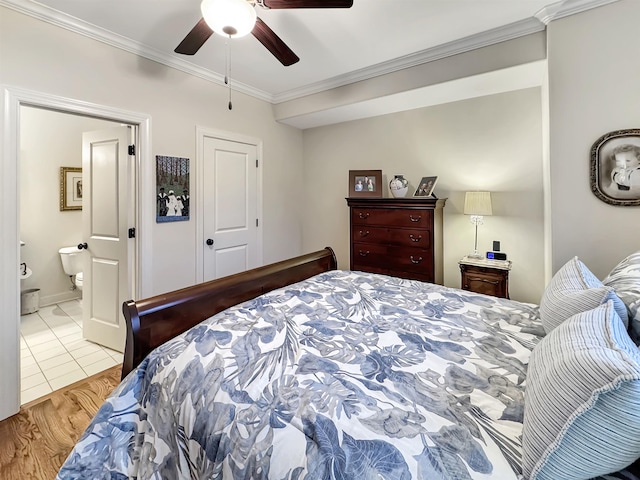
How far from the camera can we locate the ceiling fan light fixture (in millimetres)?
1515

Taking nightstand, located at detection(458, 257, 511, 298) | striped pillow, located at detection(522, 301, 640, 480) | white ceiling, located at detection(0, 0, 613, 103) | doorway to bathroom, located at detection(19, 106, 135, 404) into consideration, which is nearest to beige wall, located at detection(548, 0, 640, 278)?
white ceiling, located at detection(0, 0, 613, 103)

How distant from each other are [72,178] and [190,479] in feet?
16.1

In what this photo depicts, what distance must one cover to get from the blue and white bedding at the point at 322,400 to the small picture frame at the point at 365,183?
2154mm

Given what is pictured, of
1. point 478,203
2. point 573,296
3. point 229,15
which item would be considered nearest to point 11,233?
point 229,15

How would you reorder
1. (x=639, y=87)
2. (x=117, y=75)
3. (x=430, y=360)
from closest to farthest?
(x=430, y=360) < (x=639, y=87) < (x=117, y=75)

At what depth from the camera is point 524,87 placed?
9.15 feet

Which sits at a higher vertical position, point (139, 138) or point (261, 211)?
point (139, 138)

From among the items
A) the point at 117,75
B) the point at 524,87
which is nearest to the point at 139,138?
the point at 117,75

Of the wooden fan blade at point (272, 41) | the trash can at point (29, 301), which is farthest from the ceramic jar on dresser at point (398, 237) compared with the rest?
the trash can at point (29, 301)

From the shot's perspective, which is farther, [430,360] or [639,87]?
[639,87]

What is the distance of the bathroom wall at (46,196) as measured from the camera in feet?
13.0

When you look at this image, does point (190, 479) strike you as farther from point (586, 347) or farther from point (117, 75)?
point (117, 75)

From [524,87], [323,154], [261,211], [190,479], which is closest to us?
[190,479]

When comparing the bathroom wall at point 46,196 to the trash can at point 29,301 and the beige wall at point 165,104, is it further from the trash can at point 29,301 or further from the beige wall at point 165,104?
the beige wall at point 165,104
